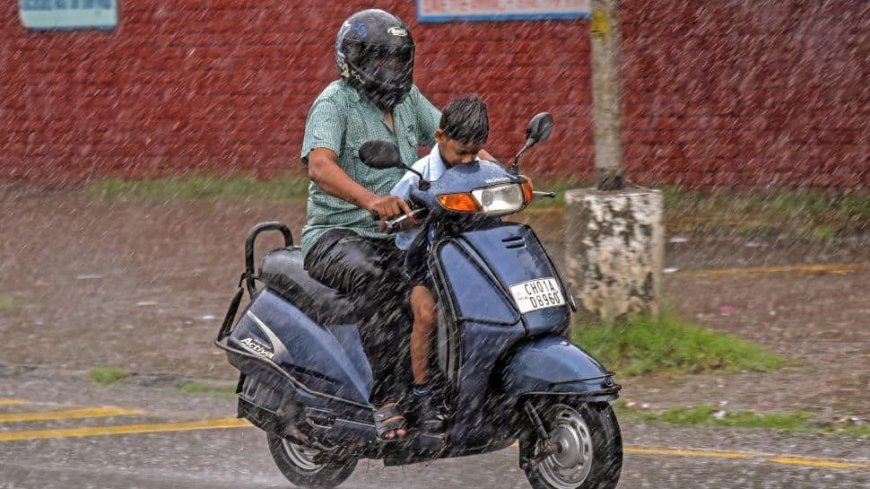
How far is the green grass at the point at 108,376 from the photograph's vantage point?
9.60m

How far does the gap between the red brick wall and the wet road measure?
763cm

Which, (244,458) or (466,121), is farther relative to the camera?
(244,458)

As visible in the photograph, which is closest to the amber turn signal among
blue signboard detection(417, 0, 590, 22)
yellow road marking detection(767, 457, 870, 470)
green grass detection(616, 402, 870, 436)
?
yellow road marking detection(767, 457, 870, 470)

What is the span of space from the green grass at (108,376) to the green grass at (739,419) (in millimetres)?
3068

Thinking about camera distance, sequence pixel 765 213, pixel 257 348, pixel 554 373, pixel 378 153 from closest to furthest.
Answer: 1. pixel 554 373
2. pixel 378 153
3. pixel 257 348
4. pixel 765 213

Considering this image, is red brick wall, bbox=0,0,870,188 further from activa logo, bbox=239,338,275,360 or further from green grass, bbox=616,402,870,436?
activa logo, bbox=239,338,275,360

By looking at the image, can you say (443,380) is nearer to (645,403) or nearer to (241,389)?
(241,389)

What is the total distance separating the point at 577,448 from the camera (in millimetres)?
5918

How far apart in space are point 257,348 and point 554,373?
1.54 metres

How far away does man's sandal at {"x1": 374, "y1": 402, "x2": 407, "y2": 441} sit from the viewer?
628 cm

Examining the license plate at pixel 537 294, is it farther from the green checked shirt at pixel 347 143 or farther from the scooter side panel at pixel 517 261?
the green checked shirt at pixel 347 143

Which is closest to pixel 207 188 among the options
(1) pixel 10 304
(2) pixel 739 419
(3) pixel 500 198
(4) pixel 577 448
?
(1) pixel 10 304

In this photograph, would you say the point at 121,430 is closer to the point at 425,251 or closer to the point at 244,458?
the point at 244,458

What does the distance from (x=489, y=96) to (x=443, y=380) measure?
1030 centimetres
